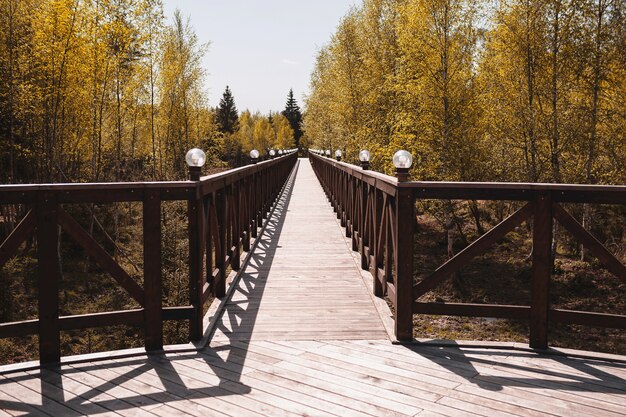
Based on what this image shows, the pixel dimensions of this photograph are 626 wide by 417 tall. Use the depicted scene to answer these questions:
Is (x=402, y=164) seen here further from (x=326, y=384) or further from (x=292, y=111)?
(x=292, y=111)

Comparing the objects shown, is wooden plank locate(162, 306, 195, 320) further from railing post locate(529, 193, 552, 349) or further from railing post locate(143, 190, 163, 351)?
railing post locate(529, 193, 552, 349)

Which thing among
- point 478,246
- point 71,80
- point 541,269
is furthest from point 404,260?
point 71,80

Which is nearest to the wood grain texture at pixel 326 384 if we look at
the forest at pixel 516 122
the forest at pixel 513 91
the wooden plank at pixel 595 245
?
the wooden plank at pixel 595 245

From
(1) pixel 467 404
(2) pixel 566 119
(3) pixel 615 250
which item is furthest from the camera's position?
(3) pixel 615 250

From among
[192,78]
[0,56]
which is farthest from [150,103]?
[0,56]

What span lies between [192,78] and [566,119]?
1614cm

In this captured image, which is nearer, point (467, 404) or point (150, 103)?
point (467, 404)

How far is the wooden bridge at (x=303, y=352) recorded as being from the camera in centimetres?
268

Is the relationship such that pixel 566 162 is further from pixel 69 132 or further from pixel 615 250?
pixel 69 132

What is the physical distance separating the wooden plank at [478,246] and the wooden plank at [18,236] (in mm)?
2407

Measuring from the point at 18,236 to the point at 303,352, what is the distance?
1.83m

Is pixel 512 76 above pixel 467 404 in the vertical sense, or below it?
above

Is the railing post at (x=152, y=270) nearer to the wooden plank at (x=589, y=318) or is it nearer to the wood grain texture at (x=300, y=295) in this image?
the wood grain texture at (x=300, y=295)

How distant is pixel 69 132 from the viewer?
47.8 feet
